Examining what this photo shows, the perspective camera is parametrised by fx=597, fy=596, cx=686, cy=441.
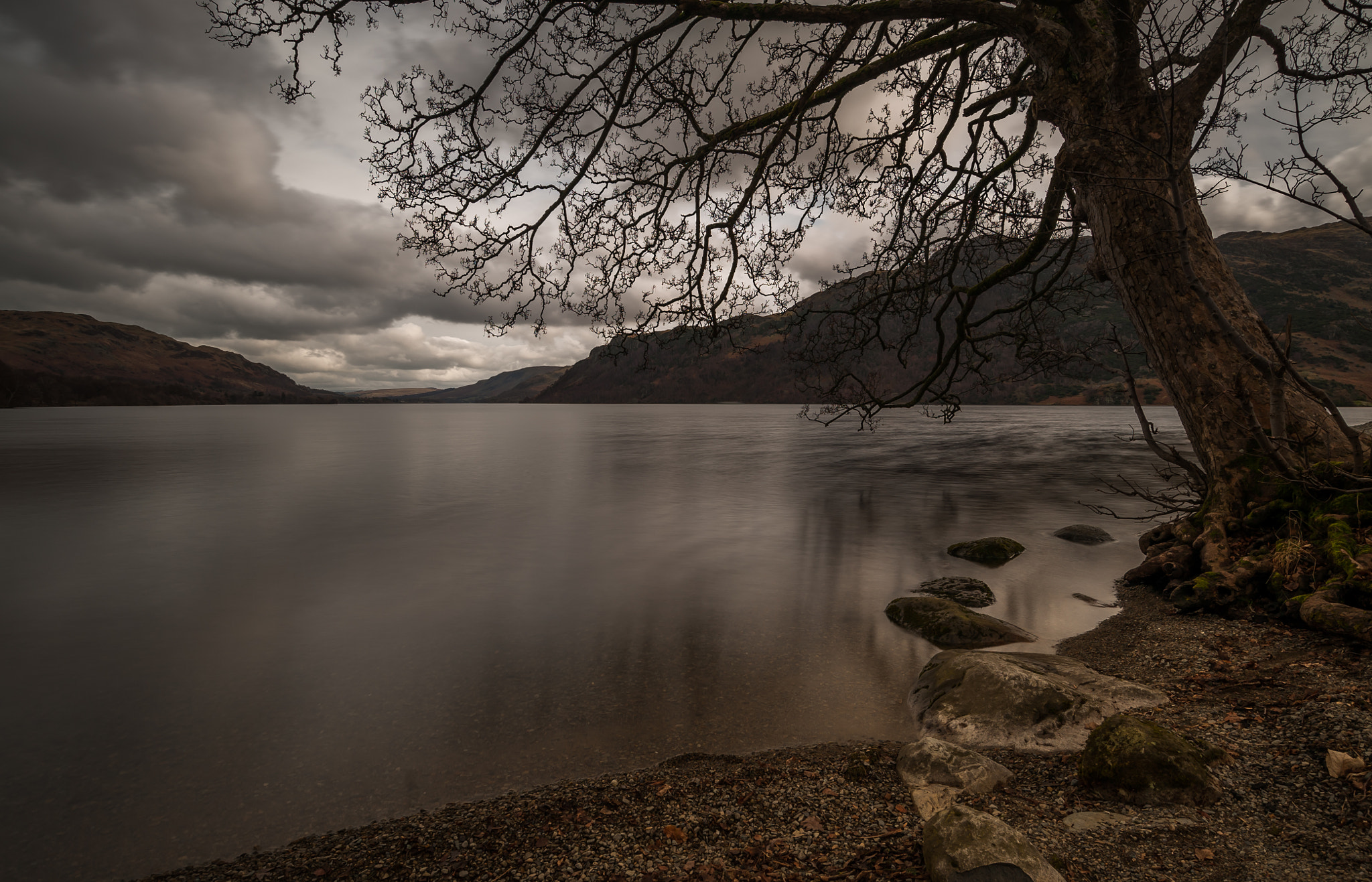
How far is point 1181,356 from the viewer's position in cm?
667

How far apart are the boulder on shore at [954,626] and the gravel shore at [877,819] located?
257cm

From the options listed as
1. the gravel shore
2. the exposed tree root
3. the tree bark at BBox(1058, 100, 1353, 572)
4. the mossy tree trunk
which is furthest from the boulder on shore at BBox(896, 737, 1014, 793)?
the tree bark at BBox(1058, 100, 1353, 572)

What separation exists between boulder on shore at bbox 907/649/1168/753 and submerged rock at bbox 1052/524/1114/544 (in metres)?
9.71

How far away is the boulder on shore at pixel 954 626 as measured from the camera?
773cm

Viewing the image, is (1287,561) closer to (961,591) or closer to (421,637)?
(961,591)

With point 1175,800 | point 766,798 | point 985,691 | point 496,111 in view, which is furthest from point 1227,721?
point 496,111

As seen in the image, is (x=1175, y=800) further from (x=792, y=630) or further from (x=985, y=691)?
(x=792, y=630)

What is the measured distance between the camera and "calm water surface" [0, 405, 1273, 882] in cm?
504

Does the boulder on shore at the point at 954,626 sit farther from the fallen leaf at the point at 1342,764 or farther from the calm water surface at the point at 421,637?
the fallen leaf at the point at 1342,764

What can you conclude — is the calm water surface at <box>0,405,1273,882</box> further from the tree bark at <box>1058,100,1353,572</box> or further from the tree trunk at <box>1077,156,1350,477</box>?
the tree trunk at <box>1077,156,1350,477</box>

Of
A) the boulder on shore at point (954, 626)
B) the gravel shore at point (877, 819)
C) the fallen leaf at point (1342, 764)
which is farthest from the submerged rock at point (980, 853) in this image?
the boulder on shore at point (954, 626)

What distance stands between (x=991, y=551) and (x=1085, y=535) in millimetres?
3551

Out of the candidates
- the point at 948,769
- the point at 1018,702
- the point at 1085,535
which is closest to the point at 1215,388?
the point at 1018,702

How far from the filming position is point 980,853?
9.18 ft
